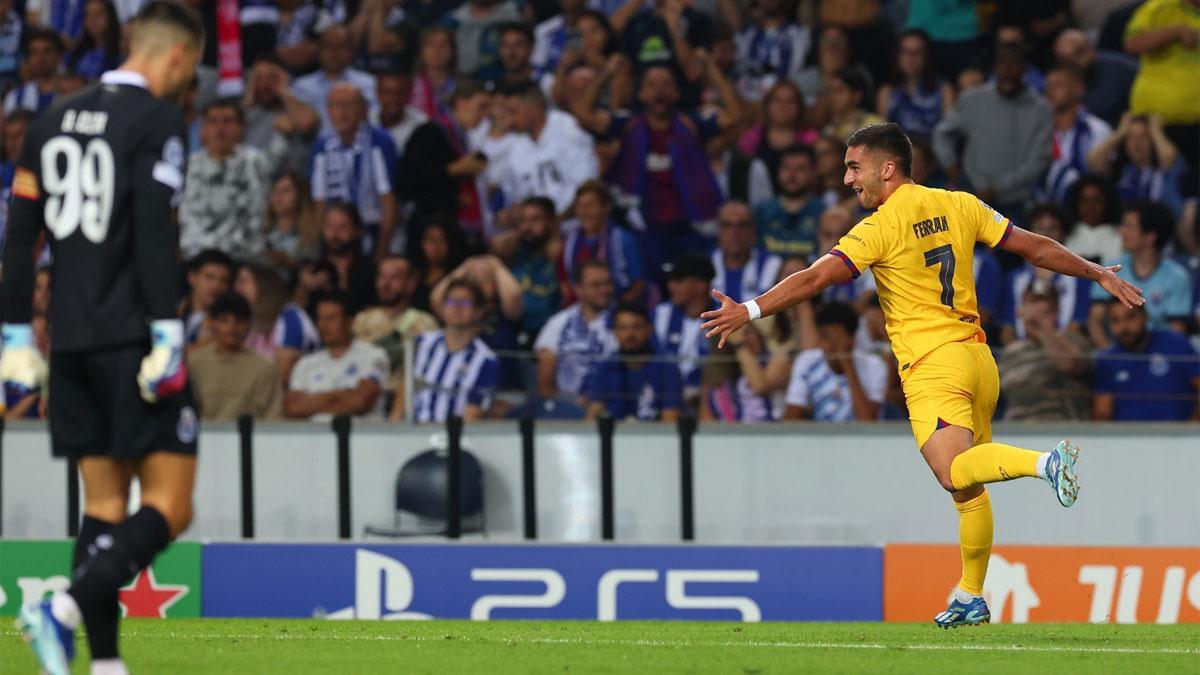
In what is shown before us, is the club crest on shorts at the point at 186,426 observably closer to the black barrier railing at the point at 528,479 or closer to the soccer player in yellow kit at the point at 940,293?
the soccer player in yellow kit at the point at 940,293

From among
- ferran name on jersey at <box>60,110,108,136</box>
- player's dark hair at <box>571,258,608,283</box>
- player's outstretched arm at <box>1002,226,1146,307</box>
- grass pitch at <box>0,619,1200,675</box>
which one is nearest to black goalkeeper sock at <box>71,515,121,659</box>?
grass pitch at <box>0,619,1200,675</box>

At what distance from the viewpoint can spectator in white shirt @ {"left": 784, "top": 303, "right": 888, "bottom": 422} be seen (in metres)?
11.9

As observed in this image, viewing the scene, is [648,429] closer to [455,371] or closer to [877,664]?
[455,371]

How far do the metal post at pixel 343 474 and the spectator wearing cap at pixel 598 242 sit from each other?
94.1 inches

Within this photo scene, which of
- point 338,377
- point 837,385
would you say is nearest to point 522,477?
point 338,377

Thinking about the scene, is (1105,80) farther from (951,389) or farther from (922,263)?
(951,389)

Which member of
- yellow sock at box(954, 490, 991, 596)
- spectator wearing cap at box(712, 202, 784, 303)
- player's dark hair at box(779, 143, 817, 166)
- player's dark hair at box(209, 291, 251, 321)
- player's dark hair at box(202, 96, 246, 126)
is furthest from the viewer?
player's dark hair at box(202, 96, 246, 126)

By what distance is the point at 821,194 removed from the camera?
13992 millimetres

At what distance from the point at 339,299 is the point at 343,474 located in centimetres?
153

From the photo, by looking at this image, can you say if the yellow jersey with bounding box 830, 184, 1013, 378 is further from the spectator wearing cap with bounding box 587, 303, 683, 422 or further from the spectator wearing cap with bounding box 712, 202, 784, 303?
the spectator wearing cap with bounding box 712, 202, 784, 303

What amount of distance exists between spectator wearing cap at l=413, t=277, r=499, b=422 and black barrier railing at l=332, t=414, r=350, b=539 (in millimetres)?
496

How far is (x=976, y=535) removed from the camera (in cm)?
786

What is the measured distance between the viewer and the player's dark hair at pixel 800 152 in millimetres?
13820

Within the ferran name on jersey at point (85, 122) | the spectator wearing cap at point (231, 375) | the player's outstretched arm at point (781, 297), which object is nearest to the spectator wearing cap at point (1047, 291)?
the spectator wearing cap at point (231, 375)
